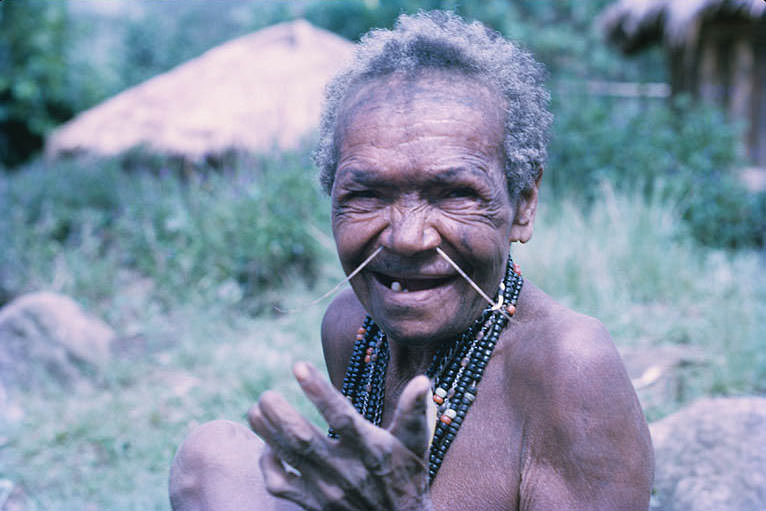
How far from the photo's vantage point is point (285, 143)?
873 cm

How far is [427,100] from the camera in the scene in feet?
5.40

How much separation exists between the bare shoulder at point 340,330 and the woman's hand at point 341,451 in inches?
35.0

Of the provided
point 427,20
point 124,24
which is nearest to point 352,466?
point 427,20

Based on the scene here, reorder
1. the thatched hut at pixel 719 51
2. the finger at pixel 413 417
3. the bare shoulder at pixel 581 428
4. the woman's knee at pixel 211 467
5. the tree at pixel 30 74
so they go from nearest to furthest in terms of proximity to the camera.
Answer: the finger at pixel 413 417
the bare shoulder at pixel 581 428
the woman's knee at pixel 211 467
the thatched hut at pixel 719 51
the tree at pixel 30 74

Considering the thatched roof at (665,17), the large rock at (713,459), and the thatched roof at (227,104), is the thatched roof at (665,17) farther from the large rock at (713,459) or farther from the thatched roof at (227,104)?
the large rock at (713,459)

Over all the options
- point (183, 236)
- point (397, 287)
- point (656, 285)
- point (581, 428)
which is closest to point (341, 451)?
point (397, 287)

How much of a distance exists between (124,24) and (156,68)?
1.67m

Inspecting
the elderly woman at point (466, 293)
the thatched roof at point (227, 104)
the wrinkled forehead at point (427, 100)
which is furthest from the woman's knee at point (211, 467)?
the thatched roof at point (227, 104)

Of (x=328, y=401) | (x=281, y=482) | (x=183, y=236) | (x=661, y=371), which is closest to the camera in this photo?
(x=328, y=401)

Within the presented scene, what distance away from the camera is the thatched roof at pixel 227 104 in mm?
9070

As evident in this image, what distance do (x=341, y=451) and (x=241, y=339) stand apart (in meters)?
4.12

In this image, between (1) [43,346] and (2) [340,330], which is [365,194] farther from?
(1) [43,346]

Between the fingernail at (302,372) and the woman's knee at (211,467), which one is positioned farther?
the woman's knee at (211,467)

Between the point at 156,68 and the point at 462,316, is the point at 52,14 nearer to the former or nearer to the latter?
the point at 156,68
